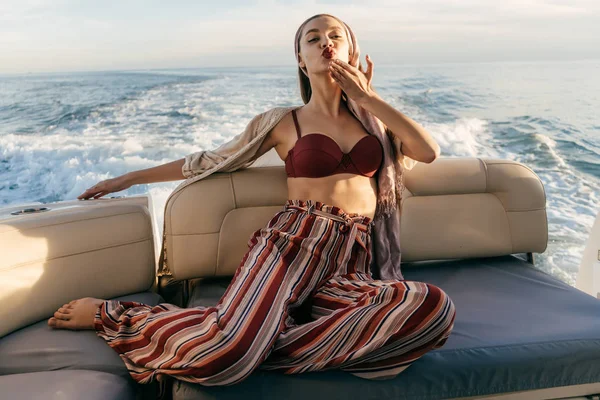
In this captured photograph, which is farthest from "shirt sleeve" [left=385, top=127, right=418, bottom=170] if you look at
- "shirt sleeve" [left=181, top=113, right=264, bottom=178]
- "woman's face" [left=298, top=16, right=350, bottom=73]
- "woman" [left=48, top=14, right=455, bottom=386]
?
"shirt sleeve" [left=181, top=113, right=264, bottom=178]

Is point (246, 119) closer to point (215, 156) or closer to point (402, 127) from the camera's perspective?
point (215, 156)

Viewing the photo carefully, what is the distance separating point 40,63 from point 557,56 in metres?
6.16

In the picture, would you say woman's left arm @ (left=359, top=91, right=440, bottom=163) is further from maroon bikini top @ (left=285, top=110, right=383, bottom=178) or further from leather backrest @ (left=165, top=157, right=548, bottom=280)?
leather backrest @ (left=165, top=157, right=548, bottom=280)

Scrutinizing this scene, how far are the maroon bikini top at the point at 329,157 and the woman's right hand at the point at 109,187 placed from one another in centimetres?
62

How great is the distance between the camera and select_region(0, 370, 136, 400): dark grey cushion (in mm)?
1295

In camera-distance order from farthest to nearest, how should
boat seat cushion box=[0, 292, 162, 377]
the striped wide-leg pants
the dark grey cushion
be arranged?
boat seat cushion box=[0, 292, 162, 377] → the striped wide-leg pants → the dark grey cushion

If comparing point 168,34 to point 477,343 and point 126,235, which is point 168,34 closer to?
point 126,235

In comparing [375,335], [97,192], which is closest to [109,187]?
[97,192]

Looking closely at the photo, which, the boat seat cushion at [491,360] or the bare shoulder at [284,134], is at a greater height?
the bare shoulder at [284,134]

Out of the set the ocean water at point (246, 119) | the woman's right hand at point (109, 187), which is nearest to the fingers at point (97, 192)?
the woman's right hand at point (109, 187)

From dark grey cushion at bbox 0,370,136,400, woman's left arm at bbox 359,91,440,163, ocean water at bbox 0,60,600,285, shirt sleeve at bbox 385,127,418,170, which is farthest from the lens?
ocean water at bbox 0,60,600,285

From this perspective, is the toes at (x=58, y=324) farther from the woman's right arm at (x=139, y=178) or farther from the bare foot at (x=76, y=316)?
the woman's right arm at (x=139, y=178)

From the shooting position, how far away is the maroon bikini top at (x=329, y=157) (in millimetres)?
1887

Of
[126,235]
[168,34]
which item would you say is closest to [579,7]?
[168,34]
